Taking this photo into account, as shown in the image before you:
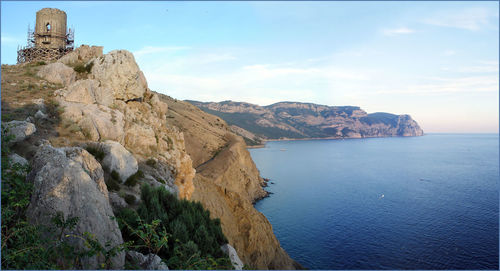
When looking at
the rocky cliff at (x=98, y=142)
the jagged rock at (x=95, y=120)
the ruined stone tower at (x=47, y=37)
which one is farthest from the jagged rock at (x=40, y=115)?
the ruined stone tower at (x=47, y=37)

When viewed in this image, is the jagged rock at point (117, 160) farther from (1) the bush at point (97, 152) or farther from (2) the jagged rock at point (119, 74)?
(2) the jagged rock at point (119, 74)

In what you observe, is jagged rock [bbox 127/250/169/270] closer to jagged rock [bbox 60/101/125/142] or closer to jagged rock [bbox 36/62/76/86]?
jagged rock [bbox 60/101/125/142]

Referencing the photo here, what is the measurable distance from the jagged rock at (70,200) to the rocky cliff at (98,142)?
0.02m

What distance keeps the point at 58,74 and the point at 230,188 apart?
124 ft

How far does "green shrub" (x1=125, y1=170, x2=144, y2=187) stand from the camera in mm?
12183

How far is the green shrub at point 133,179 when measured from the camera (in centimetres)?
1218

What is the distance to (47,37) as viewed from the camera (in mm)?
29828

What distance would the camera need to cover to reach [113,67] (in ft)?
58.6

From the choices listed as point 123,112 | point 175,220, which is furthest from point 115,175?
point 123,112

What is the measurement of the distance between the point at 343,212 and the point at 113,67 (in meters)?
45.6

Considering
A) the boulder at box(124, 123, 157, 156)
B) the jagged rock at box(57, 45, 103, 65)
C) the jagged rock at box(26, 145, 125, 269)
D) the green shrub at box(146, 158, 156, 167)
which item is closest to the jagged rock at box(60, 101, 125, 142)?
the boulder at box(124, 123, 157, 156)

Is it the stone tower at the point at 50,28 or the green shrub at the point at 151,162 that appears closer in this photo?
the green shrub at the point at 151,162

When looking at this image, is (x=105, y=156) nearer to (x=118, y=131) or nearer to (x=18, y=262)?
(x=118, y=131)

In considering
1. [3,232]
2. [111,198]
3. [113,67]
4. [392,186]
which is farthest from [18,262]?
[392,186]
